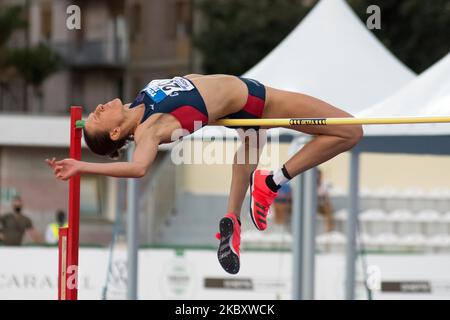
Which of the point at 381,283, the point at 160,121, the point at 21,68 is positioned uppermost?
the point at 21,68

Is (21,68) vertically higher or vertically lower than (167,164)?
higher

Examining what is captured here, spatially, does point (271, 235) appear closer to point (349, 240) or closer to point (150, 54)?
point (349, 240)

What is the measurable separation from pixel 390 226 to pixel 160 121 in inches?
428

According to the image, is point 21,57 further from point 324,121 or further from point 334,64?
point 324,121

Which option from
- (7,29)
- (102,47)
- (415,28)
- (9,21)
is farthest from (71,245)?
(102,47)

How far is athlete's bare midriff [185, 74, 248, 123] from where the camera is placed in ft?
15.8

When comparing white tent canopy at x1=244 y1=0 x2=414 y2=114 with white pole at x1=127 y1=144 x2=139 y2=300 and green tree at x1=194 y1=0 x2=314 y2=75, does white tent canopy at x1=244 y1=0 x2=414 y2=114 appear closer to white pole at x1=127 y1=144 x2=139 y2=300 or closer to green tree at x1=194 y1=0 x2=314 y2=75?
white pole at x1=127 y1=144 x2=139 y2=300

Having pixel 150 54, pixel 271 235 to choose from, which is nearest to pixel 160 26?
pixel 150 54

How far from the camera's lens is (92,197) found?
19938mm

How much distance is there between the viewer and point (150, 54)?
2812 cm

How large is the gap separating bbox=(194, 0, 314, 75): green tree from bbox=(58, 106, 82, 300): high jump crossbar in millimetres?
18236

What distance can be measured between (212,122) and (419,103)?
2.37 meters

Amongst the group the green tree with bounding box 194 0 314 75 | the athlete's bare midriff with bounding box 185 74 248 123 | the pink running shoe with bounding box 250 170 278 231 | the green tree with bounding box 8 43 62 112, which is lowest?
the pink running shoe with bounding box 250 170 278 231

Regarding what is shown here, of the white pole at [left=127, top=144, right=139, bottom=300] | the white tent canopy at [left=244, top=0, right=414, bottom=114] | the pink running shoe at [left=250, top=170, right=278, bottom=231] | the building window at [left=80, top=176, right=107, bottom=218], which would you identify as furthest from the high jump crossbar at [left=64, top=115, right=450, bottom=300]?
the building window at [left=80, top=176, right=107, bottom=218]
